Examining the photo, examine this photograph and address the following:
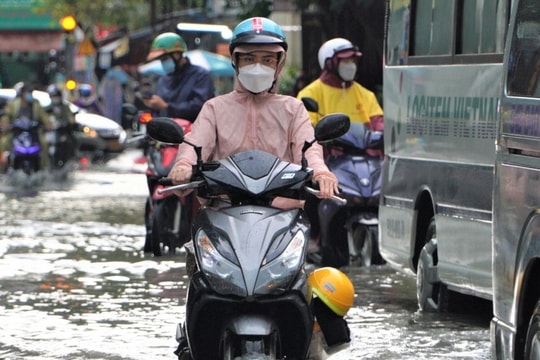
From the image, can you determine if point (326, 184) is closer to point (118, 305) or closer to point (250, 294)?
point (250, 294)

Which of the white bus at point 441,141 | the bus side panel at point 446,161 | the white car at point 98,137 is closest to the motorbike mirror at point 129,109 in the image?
the white bus at point 441,141

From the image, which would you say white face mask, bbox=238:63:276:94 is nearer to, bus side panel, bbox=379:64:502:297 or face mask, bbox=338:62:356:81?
bus side panel, bbox=379:64:502:297

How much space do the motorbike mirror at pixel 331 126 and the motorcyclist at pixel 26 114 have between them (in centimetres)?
1944

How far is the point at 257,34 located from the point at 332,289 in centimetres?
119

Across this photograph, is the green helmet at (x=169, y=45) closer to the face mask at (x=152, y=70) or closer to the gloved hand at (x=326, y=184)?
the gloved hand at (x=326, y=184)

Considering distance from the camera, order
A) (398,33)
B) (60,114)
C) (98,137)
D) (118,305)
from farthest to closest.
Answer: (98,137) < (60,114) < (398,33) < (118,305)

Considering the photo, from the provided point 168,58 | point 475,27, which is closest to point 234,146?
point 475,27

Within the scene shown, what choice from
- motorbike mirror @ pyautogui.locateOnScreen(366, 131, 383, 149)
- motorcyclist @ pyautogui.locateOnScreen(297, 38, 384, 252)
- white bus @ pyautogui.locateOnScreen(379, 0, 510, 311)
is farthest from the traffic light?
white bus @ pyautogui.locateOnScreen(379, 0, 510, 311)

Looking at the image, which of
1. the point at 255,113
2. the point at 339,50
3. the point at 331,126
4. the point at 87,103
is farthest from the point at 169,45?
the point at 87,103

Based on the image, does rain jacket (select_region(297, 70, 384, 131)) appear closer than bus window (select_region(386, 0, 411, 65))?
No

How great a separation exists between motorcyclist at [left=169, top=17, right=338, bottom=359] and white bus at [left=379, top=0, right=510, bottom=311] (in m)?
1.90

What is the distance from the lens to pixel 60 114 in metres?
28.1

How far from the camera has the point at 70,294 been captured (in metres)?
11.5

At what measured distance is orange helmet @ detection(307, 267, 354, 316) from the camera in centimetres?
730
